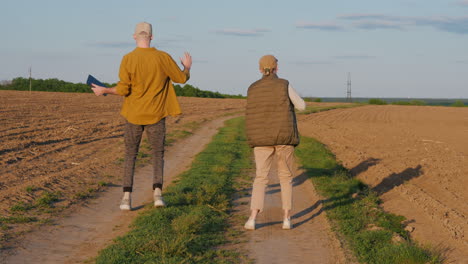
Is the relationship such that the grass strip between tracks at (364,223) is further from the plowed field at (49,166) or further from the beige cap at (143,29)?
the plowed field at (49,166)

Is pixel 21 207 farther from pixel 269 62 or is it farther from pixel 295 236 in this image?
pixel 269 62

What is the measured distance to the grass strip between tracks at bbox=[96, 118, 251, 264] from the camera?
588 centimetres

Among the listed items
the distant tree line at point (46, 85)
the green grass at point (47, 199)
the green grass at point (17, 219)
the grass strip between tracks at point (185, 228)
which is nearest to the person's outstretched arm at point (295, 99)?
the grass strip between tracks at point (185, 228)

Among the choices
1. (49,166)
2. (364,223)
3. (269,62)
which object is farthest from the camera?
(49,166)

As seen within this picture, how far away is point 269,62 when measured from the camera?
7.16m

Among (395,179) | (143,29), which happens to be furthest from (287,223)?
(395,179)

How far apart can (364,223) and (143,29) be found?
12.2ft

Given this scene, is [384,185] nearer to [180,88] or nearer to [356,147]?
[356,147]

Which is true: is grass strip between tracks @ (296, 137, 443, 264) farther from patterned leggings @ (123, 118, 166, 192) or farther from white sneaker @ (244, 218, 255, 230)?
patterned leggings @ (123, 118, 166, 192)

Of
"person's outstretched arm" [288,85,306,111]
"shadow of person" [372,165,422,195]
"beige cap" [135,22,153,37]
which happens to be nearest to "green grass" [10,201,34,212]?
"beige cap" [135,22,153,37]

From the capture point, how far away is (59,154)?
14.6 m

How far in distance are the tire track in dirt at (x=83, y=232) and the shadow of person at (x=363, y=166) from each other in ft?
15.3

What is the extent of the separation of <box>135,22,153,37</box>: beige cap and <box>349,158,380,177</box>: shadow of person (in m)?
6.82

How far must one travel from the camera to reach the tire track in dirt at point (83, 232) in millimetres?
6000
